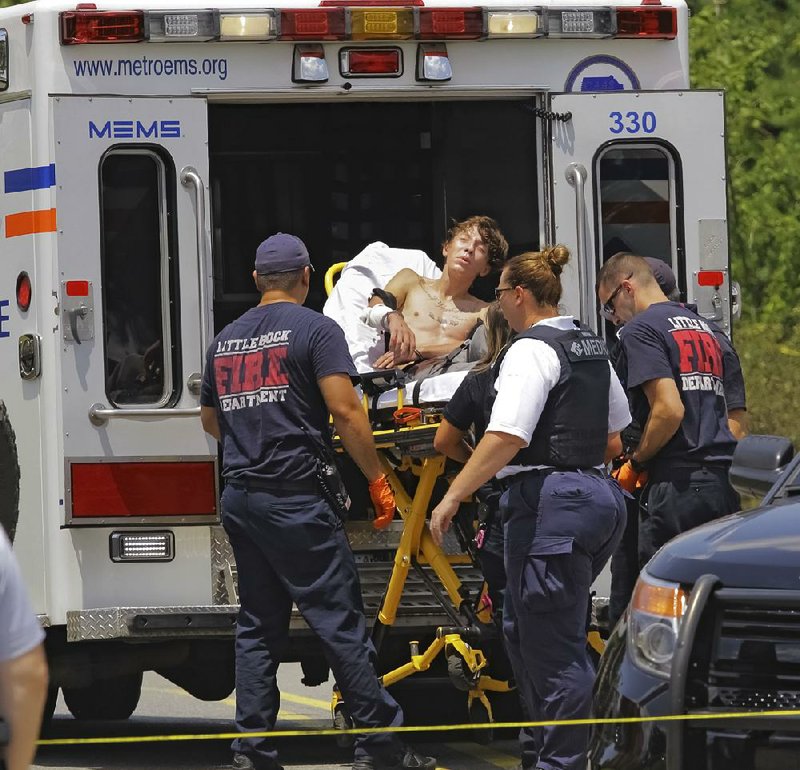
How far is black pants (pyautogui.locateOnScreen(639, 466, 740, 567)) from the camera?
7258 millimetres

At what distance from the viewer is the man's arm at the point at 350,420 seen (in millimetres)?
6688

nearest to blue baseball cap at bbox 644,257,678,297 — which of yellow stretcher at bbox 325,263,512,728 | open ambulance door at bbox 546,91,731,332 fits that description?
open ambulance door at bbox 546,91,731,332

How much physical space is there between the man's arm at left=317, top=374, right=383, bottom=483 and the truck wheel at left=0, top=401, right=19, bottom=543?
5.12ft

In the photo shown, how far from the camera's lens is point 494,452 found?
6145mm

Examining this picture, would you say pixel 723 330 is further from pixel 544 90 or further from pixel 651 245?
pixel 544 90

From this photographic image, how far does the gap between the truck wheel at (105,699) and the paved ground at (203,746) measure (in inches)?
3.1

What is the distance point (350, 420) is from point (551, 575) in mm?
984

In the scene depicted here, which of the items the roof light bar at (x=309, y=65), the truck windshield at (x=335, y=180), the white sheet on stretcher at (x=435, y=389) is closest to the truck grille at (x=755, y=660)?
the white sheet on stretcher at (x=435, y=389)

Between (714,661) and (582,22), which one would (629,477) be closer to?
(582,22)

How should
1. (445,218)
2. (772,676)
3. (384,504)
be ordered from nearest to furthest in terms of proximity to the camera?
(772,676), (384,504), (445,218)

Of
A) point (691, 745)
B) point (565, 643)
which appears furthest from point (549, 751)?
point (691, 745)

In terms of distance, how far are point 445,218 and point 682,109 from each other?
1805mm

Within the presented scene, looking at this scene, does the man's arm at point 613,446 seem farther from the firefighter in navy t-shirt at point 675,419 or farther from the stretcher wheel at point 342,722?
the stretcher wheel at point 342,722

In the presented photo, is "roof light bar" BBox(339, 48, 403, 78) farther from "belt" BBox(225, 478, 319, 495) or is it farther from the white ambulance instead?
"belt" BBox(225, 478, 319, 495)
